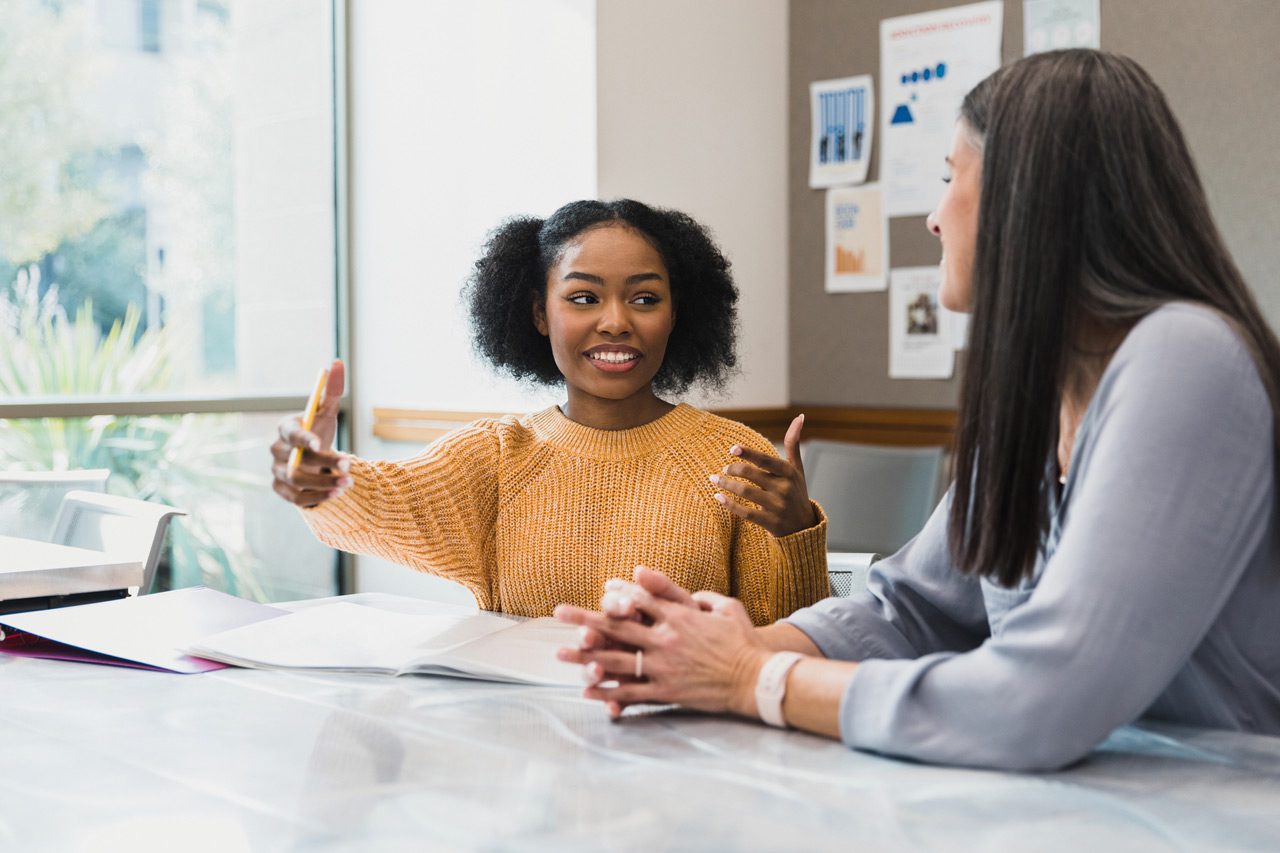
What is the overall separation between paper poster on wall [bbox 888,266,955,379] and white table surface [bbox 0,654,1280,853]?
2.65 m

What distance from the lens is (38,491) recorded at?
2127mm

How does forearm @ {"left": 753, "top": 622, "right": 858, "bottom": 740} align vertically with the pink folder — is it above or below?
above

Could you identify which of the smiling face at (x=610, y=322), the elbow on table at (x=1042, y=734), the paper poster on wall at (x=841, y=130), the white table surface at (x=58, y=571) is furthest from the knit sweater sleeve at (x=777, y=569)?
the paper poster on wall at (x=841, y=130)

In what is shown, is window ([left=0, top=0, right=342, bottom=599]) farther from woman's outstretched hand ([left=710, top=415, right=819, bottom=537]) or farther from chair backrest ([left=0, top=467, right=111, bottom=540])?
woman's outstretched hand ([left=710, top=415, right=819, bottom=537])

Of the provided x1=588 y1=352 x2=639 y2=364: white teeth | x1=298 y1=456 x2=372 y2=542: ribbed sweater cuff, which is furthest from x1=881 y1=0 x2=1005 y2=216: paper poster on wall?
x1=298 y1=456 x2=372 y2=542: ribbed sweater cuff

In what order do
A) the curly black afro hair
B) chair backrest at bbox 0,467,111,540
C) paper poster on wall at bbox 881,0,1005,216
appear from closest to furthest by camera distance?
1. the curly black afro hair
2. chair backrest at bbox 0,467,111,540
3. paper poster on wall at bbox 881,0,1005,216

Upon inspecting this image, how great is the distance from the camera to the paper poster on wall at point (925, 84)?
3.49m

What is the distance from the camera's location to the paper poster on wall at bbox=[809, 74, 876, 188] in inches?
147

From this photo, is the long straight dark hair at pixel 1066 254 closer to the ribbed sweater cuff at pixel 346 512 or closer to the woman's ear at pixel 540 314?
the ribbed sweater cuff at pixel 346 512

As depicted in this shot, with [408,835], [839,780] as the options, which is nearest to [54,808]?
[408,835]

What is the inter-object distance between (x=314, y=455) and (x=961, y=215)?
26.4 inches

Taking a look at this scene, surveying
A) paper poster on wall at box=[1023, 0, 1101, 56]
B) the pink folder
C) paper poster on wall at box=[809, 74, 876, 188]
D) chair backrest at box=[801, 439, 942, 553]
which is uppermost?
paper poster on wall at box=[1023, 0, 1101, 56]

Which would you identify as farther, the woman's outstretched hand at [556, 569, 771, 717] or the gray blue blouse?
the woman's outstretched hand at [556, 569, 771, 717]

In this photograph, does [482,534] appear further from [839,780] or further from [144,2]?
[144,2]
